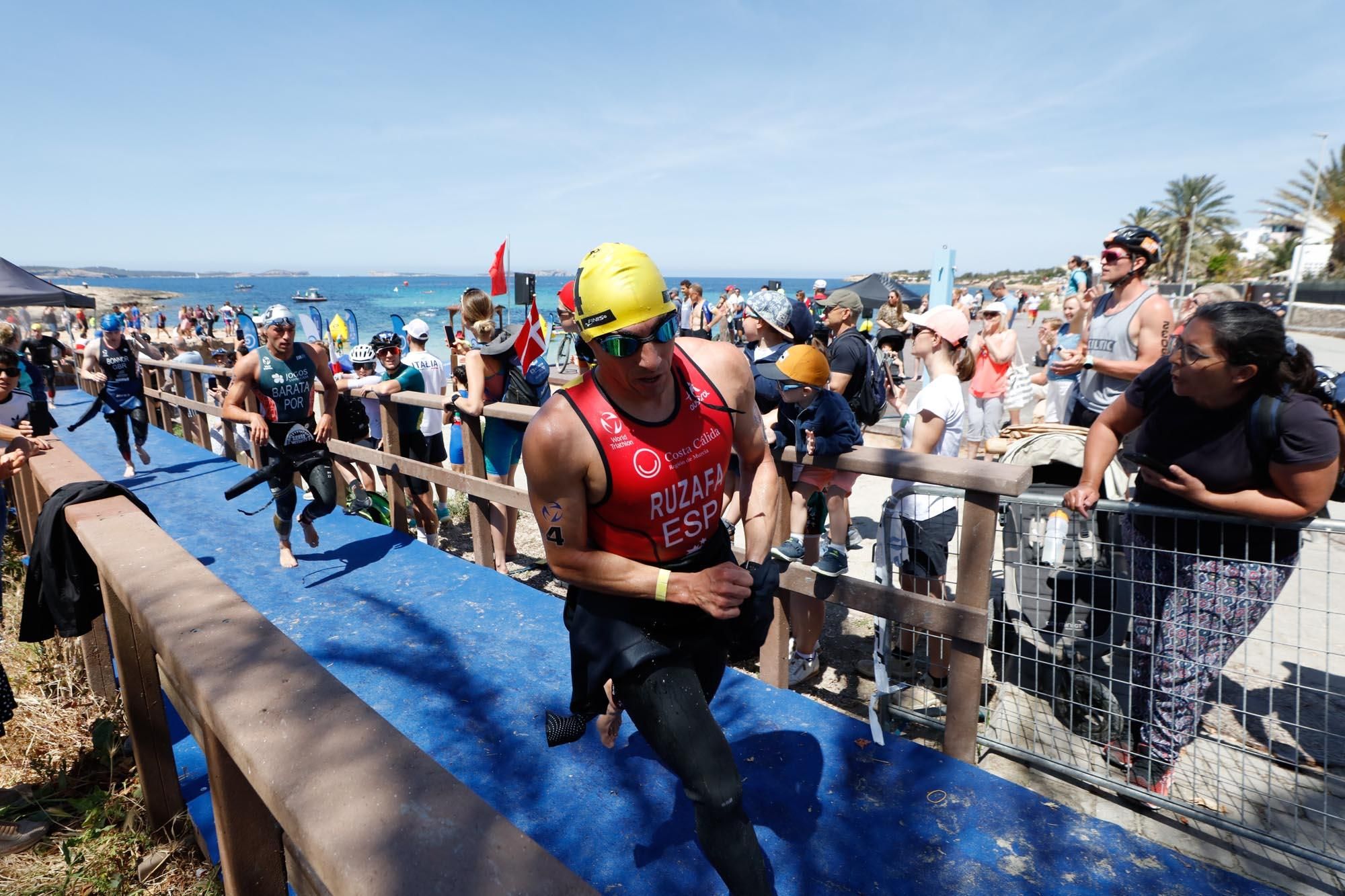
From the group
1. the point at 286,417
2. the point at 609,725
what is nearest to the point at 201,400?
the point at 286,417

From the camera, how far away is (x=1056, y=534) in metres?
3.51

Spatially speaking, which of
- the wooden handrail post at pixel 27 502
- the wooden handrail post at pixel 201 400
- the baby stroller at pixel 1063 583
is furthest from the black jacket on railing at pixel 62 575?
the wooden handrail post at pixel 201 400

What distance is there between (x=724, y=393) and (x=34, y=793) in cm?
365

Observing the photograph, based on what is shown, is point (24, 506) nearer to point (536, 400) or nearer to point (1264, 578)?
point (536, 400)

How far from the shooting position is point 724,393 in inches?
98.3

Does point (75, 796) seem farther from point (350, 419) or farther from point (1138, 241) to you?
point (1138, 241)

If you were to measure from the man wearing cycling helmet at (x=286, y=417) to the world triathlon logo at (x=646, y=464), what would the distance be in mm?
4242

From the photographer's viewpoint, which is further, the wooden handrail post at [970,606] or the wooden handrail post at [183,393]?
the wooden handrail post at [183,393]

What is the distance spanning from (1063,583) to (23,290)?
1593cm

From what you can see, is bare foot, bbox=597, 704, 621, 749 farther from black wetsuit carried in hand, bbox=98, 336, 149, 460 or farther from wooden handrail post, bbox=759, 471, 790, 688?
black wetsuit carried in hand, bbox=98, 336, 149, 460

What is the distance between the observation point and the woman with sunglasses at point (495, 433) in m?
5.31

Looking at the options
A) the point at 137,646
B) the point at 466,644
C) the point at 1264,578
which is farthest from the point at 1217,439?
the point at 137,646

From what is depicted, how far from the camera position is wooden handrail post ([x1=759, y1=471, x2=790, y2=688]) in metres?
3.73

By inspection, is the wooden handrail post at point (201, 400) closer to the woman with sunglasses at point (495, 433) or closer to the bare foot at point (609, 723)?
the woman with sunglasses at point (495, 433)
